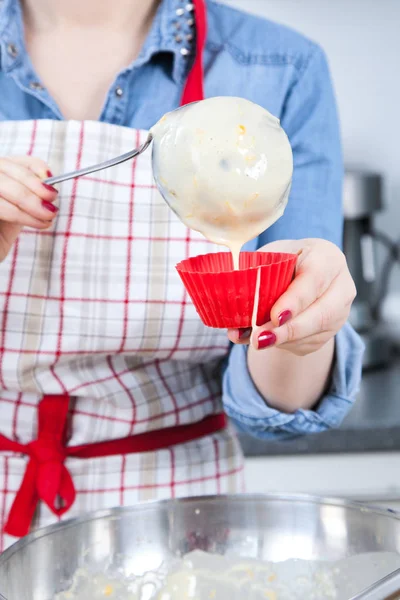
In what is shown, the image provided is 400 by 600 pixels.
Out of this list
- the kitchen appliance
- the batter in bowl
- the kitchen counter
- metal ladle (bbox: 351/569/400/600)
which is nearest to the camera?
metal ladle (bbox: 351/569/400/600)

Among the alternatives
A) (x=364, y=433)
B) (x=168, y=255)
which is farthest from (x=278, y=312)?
(x=364, y=433)

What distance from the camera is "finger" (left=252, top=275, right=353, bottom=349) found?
606mm

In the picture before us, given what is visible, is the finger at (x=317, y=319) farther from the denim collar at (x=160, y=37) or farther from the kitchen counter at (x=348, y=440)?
the kitchen counter at (x=348, y=440)

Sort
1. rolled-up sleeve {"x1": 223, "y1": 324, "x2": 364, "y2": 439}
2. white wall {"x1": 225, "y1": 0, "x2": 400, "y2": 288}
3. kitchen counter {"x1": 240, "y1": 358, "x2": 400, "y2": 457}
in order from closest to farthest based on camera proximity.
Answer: rolled-up sleeve {"x1": 223, "y1": 324, "x2": 364, "y2": 439} → kitchen counter {"x1": 240, "y1": 358, "x2": 400, "y2": 457} → white wall {"x1": 225, "y1": 0, "x2": 400, "y2": 288}

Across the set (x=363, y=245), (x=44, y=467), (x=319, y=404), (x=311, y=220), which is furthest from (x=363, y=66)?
(x=44, y=467)

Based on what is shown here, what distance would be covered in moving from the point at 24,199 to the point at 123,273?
20 centimetres

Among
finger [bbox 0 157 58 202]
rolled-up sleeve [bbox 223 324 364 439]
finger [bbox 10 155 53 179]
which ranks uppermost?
finger [bbox 10 155 53 179]

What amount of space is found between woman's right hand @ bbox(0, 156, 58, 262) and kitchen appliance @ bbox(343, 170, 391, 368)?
975 millimetres

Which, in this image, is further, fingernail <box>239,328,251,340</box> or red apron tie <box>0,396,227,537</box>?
red apron tie <box>0,396,227,537</box>

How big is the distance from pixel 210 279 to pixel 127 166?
0.37m

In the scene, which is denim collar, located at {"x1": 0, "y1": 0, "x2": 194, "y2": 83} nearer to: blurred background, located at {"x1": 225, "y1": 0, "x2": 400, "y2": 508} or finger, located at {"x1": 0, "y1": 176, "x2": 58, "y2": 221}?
finger, located at {"x1": 0, "y1": 176, "x2": 58, "y2": 221}

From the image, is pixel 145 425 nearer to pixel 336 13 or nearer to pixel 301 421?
pixel 301 421

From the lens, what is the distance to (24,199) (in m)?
0.72

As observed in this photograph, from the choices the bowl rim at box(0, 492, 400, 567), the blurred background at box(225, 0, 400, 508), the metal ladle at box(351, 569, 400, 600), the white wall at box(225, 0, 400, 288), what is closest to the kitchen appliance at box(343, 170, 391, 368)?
the blurred background at box(225, 0, 400, 508)
